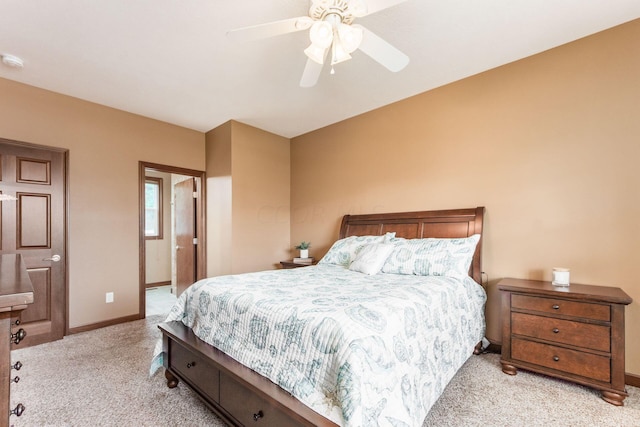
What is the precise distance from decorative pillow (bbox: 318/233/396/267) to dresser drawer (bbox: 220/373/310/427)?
1818mm

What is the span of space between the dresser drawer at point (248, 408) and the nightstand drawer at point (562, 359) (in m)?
1.99

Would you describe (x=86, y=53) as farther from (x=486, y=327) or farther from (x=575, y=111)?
(x=486, y=327)

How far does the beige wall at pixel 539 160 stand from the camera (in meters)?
2.28

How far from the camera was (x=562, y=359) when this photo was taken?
7.07 ft

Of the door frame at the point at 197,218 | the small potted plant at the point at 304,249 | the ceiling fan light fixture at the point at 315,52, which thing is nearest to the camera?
the ceiling fan light fixture at the point at 315,52

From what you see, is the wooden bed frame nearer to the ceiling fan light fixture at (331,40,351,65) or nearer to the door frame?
the ceiling fan light fixture at (331,40,351,65)

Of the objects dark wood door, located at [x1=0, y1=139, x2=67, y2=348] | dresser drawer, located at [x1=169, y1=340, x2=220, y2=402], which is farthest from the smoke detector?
dresser drawer, located at [x1=169, y1=340, x2=220, y2=402]

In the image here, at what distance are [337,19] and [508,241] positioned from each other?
96.2 inches

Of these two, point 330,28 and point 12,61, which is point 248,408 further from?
point 12,61

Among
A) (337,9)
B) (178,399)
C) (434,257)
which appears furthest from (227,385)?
(337,9)

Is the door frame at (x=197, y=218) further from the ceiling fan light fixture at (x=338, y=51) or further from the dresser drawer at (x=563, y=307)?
the dresser drawer at (x=563, y=307)

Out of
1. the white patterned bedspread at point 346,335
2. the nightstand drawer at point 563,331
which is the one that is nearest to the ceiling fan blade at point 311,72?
the white patterned bedspread at point 346,335

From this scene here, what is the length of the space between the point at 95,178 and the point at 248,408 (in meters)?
3.44

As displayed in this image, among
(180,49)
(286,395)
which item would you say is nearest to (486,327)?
(286,395)
